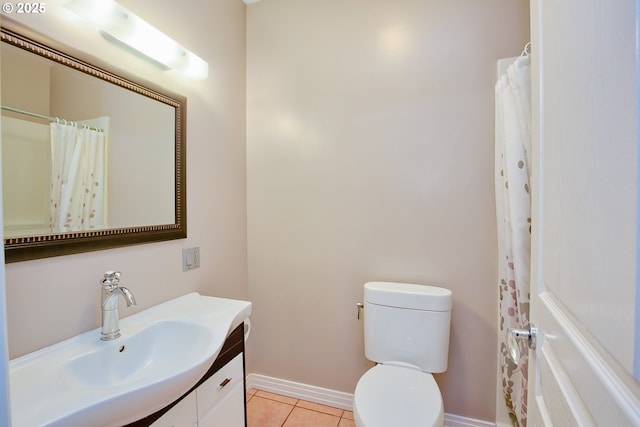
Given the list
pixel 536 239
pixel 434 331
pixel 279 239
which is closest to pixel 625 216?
pixel 536 239

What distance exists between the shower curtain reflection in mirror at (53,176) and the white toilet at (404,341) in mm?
1296

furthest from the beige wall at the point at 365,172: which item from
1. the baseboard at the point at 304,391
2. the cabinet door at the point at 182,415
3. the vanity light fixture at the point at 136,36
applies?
the cabinet door at the point at 182,415

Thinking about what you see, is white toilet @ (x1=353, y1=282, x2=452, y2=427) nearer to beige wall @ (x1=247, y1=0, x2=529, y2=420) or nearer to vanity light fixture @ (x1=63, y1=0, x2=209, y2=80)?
beige wall @ (x1=247, y1=0, x2=529, y2=420)

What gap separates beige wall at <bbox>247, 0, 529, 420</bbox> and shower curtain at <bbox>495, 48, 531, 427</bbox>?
16 centimetres

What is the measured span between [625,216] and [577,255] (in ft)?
0.56

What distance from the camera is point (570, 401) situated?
485 mm

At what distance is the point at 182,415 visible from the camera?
93cm

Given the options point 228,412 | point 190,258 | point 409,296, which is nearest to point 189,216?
point 190,258

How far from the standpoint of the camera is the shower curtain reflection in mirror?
0.84m

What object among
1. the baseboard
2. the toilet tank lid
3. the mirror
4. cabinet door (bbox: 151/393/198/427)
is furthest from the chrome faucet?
the baseboard

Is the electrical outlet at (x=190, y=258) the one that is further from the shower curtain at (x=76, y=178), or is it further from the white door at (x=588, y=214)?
the white door at (x=588, y=214)

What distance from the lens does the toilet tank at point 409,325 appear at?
143 cm

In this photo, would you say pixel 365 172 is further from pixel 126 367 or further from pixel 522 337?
pixel 126 367

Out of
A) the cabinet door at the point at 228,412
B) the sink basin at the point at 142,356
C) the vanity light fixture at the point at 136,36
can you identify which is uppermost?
the vanity light fixture at the point at 136,36
